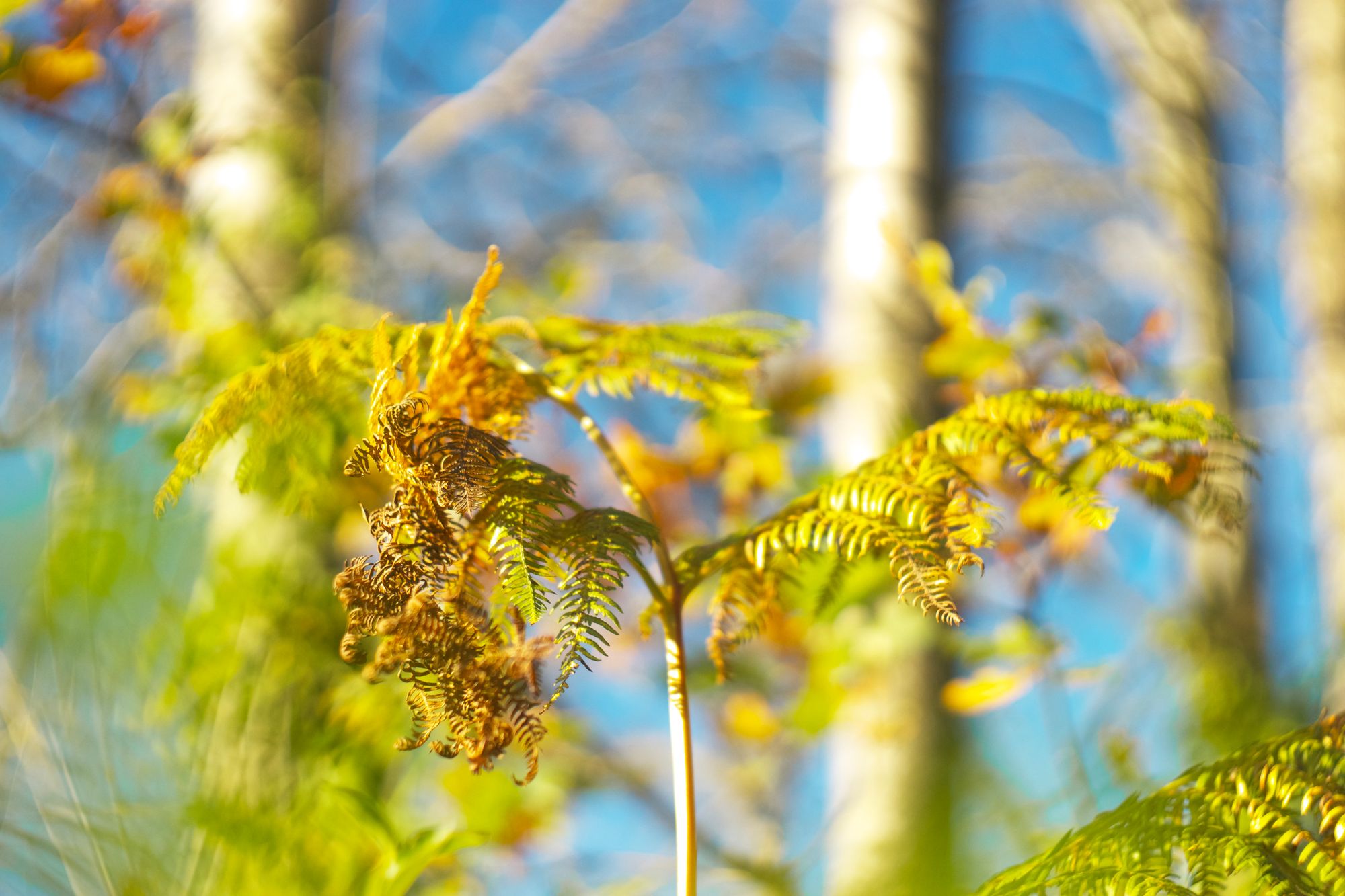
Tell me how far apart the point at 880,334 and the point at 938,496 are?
1288mm

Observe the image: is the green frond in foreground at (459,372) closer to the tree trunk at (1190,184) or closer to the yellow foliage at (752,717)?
the yellow foliage at (752,717)

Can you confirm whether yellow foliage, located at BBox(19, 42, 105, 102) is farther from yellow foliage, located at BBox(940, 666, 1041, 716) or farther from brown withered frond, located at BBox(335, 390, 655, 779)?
yellow foliage, located at BBox(940, 666, 1041, 716)

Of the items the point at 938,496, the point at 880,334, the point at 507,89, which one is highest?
the point at 507,89

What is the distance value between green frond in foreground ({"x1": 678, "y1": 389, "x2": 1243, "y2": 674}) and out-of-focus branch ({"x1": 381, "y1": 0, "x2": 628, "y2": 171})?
2.53 metres

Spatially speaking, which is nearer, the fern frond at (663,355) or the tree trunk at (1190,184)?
the fern frond at (663,355)

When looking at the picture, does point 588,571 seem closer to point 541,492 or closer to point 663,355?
A: point 541,492

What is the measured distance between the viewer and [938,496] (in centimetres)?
60

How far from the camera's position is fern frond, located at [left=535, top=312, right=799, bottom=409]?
0.71 meters

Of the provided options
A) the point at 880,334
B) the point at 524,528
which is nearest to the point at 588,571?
the point at 524,528

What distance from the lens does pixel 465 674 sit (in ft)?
1.74

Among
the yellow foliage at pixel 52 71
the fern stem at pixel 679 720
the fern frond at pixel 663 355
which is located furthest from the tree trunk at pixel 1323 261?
the yellow foliage at pixel 52 71

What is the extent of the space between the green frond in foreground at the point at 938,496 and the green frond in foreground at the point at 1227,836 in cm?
18

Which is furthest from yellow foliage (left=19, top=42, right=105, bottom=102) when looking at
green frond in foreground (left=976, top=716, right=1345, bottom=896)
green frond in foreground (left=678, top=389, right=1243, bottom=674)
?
green frond in foreground (left=976, top=716, right=1345, bottom=896)

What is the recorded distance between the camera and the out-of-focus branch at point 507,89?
3090mm
